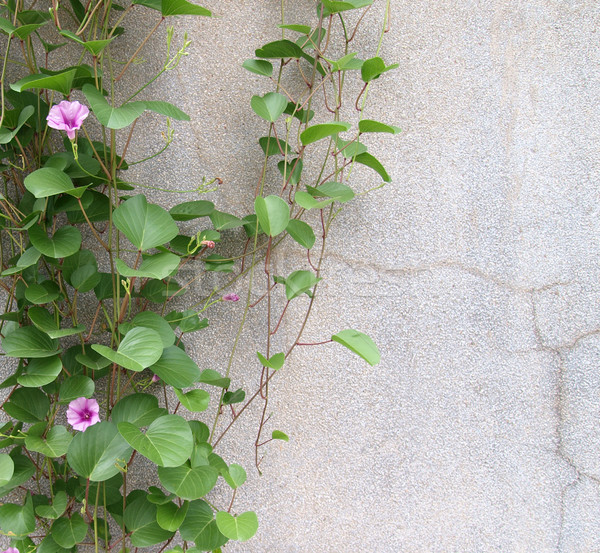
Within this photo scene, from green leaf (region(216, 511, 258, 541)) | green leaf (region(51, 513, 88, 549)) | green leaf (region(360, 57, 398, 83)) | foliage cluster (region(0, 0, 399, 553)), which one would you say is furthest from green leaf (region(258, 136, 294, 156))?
green leaf (region(51, 513, 88, 549))

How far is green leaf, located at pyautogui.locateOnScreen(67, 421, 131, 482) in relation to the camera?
798 millimetres

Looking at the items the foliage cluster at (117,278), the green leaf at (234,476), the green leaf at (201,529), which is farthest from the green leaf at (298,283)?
the green leaf at (201,529)

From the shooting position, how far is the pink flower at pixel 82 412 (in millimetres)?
831

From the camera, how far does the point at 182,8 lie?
2.61 ft

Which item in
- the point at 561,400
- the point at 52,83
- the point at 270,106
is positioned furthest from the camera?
the point at 561,400

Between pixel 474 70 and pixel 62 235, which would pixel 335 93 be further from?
pixel 62 235

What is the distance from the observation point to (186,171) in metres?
1.05

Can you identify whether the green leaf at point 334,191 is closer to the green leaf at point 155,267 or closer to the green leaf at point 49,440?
the green leaf at point 155,267

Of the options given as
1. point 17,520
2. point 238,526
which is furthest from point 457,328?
point 17,520

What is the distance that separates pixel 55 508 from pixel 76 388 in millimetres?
218

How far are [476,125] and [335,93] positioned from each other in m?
0.33

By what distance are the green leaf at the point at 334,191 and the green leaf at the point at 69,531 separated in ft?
2.45

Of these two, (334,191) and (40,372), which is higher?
(334,191)

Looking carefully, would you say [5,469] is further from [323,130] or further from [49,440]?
[323,130]
